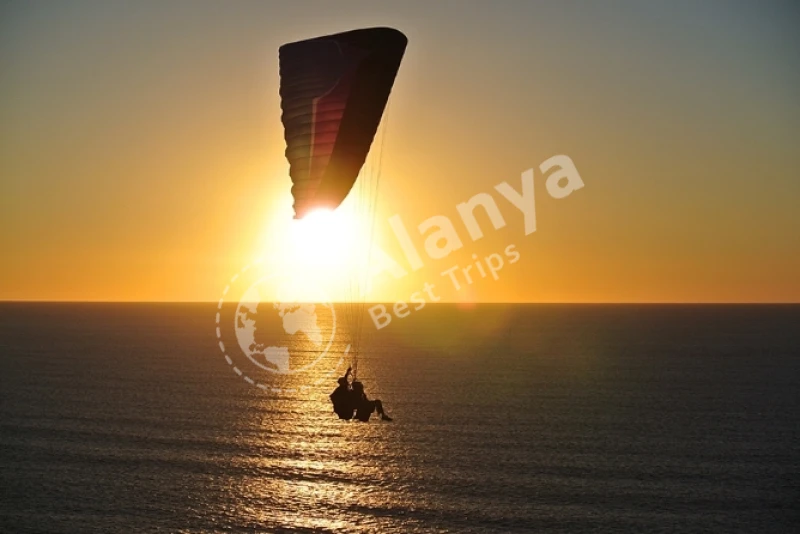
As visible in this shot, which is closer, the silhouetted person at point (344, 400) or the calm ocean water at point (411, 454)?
the silhouetted person at point (344, 400)

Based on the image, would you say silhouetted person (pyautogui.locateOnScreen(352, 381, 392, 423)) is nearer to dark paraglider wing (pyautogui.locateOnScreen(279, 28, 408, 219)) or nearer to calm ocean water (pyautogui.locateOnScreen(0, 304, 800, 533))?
dark paraglider wing (pyautogui.locateOnScreen(279, 28, 408, 219))

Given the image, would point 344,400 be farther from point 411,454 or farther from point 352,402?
point 411,454

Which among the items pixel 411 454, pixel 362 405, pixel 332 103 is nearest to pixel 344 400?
pixel 362 405

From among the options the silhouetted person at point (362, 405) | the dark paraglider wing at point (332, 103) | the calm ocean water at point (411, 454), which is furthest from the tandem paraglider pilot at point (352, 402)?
the calm ocean water at point (411, 454)

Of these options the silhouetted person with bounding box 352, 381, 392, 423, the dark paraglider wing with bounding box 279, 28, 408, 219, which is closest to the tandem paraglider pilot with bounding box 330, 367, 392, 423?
the silhouetted person with bounding box 352, 381, 392, 423

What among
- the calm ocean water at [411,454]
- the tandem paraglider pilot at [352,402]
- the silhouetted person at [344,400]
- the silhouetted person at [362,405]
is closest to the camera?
the silhouetted person at [362,405]

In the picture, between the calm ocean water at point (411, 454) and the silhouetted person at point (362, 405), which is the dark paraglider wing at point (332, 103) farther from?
the calm ocean water at point (411, 454)
